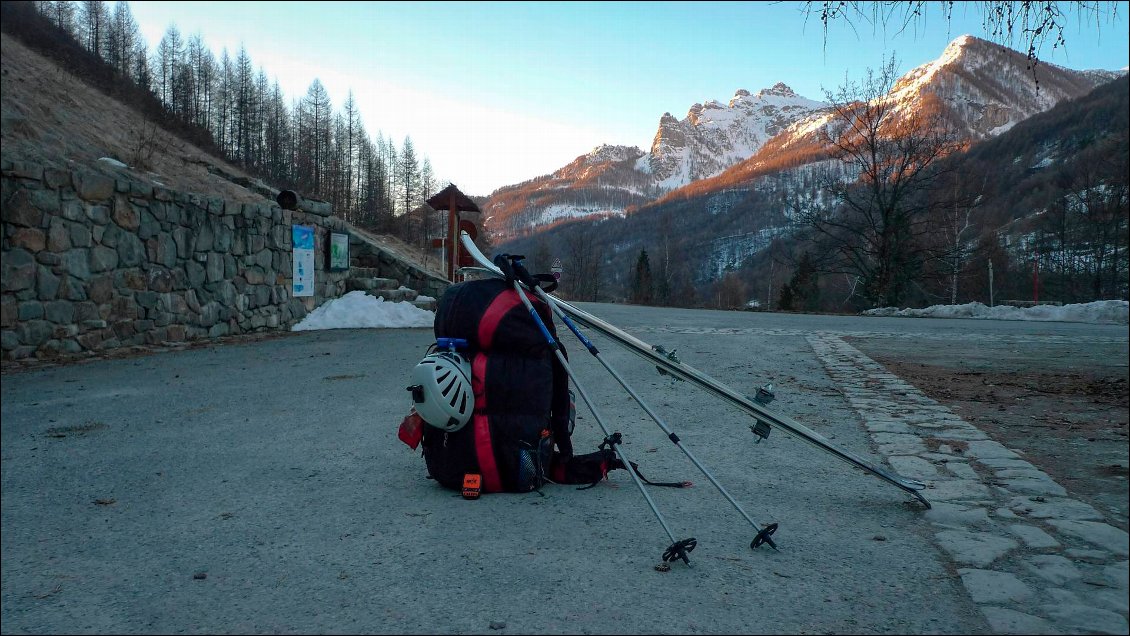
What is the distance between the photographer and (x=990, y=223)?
129 ft

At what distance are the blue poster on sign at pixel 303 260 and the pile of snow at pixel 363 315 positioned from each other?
1.83 ft

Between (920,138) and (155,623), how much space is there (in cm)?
3241

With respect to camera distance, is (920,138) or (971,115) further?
(971,115)

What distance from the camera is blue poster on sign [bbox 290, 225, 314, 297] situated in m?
13.2

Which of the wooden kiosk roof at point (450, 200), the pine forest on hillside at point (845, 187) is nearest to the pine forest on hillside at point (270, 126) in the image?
the pine forest on hillside at point (845, 187)

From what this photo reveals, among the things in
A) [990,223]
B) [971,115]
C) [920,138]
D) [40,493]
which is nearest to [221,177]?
[40,493]

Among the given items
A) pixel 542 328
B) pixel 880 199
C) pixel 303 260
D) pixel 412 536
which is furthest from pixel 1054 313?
pixel 412 536

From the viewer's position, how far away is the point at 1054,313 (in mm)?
17016

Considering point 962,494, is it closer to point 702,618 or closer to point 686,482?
point 686,482

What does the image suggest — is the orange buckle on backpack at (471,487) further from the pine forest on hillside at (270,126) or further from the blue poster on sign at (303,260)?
the pine forest on hillside at (270,126)

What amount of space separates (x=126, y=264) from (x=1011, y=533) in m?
10.6

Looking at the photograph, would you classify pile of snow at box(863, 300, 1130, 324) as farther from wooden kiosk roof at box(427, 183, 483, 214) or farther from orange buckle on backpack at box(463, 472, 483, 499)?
orange buckle on backpack at box(463, 472, 483, 499)

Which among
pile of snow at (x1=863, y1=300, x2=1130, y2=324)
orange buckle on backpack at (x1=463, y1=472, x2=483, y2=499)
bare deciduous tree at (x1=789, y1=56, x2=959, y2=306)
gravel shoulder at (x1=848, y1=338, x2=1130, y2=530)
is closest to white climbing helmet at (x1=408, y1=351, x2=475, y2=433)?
orange buckle on backpack at (x1=463, y1=472, x2=483, y2=499)

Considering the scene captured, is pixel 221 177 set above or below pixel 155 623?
above
